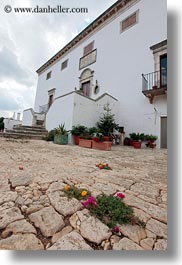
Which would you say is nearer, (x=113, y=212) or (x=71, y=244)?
(x=71, y=244)

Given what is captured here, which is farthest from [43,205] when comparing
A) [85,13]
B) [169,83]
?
[85,13]

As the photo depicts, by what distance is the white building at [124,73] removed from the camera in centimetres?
549

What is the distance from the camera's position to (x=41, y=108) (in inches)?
489

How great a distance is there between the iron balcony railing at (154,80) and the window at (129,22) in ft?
9.41

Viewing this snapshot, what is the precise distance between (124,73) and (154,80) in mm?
1686

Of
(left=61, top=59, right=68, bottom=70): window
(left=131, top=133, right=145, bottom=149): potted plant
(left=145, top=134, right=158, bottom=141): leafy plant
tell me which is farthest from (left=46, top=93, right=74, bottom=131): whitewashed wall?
(left=61, top=59, right=68, bottom=70): window

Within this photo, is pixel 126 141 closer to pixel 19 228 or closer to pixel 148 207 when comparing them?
pixel 148 207

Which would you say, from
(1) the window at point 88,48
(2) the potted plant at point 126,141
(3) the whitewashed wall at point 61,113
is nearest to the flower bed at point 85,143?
(3) the whitewashed wall at point 61,113

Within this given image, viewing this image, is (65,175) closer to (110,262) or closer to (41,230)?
(41,230)

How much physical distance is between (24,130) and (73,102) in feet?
7.81

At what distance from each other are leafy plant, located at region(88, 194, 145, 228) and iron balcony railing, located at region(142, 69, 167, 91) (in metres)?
5.32

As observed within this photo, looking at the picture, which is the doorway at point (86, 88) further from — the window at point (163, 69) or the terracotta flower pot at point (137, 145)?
the terracotta flower pot at point (137, 145)

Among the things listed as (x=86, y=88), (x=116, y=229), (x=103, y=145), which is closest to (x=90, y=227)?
(x=116, y=229)

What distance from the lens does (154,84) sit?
5543 millimetres
